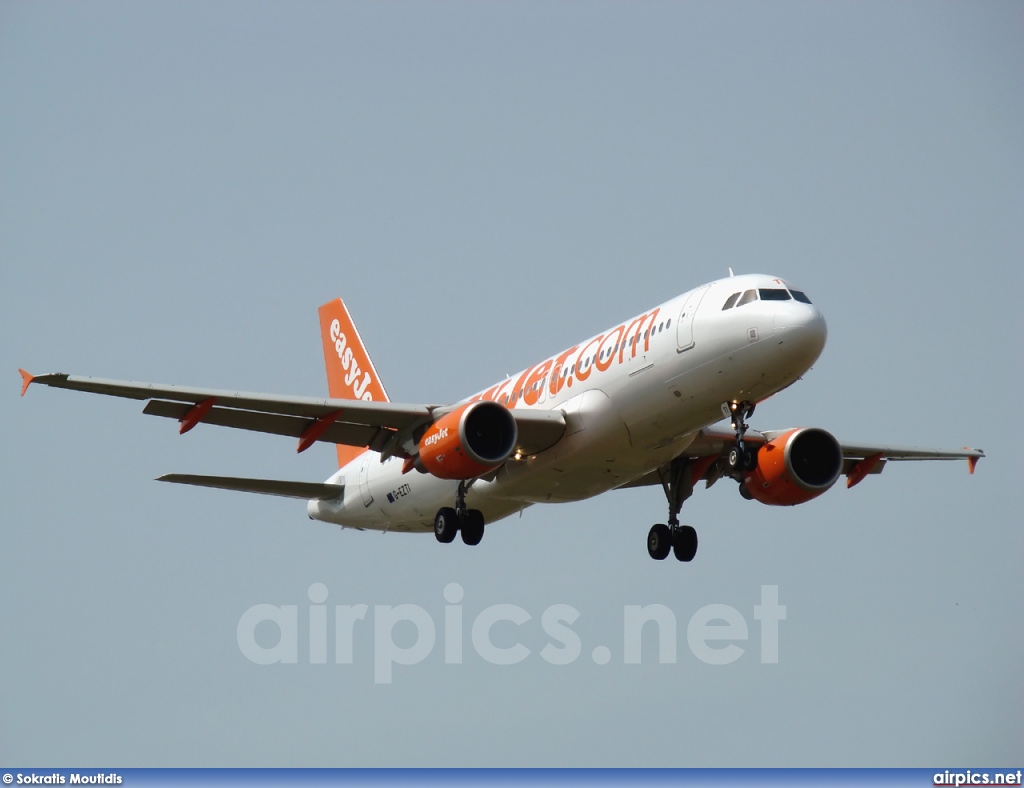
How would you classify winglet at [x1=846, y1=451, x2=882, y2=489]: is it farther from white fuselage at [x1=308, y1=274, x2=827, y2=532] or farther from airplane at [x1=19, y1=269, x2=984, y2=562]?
white fuselage at [x1=308, y1=274, x2=827, y2=532]

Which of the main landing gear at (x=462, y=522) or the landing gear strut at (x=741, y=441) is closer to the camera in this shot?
the landing gear strut at (x=741, y=441)

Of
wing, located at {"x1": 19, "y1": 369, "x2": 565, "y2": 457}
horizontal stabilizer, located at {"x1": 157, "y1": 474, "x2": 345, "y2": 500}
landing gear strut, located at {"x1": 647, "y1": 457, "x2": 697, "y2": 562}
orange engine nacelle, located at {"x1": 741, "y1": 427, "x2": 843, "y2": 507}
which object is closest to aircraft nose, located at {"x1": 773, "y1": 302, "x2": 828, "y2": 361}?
orange engine nacelle, located at {"x1": 741, "y1": 427, "x2": 843, "y2": 507}

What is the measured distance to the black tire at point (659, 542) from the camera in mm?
38875

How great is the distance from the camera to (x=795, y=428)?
119 feet

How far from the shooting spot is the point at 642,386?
32.3 meters

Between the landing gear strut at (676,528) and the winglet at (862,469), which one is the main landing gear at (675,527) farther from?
the winglet at (862,469)

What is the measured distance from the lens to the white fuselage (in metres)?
30.8

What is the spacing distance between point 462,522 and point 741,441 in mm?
7559

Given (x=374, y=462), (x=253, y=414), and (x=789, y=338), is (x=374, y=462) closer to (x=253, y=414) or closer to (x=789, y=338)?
(x=253, y=414)

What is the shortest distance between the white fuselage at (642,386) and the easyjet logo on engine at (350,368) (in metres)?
7.68

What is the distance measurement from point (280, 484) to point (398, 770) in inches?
329

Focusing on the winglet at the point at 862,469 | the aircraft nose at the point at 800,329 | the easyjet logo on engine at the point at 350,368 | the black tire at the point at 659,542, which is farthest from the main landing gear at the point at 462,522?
the winglet at the point at 862,469

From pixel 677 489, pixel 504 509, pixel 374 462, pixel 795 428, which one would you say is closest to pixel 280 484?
pixel 374 462

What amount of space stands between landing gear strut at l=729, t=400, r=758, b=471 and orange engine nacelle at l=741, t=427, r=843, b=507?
1818 mm
